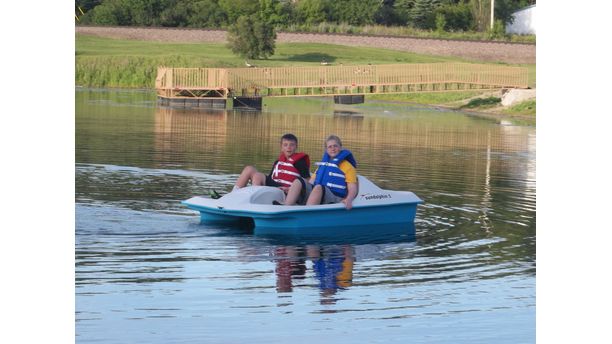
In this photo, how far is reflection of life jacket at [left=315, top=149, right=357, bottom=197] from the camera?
17859mm

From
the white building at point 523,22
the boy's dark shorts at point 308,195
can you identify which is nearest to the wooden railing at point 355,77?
the white building at point 523,22

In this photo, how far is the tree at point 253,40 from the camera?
2751 inches

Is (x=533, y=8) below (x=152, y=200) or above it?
above

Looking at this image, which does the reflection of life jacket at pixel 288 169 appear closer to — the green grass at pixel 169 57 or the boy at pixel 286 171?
the boy at pixel 286 171

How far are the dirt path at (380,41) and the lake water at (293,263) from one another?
156ft

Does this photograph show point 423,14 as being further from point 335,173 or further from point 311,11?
point 335,173

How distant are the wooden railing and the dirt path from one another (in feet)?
64.9

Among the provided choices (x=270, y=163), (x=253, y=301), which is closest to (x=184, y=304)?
(x=253, y=301)

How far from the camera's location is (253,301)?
12578 millimetres

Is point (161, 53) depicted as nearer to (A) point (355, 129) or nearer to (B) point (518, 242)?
(A) point (355, 129)

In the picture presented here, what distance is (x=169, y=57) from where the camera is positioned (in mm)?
63469

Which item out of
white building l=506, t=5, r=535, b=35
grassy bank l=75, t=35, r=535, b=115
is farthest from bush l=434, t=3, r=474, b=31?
grassy bank l=75, t=35, r=535, b=115

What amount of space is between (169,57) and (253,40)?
7611mm
